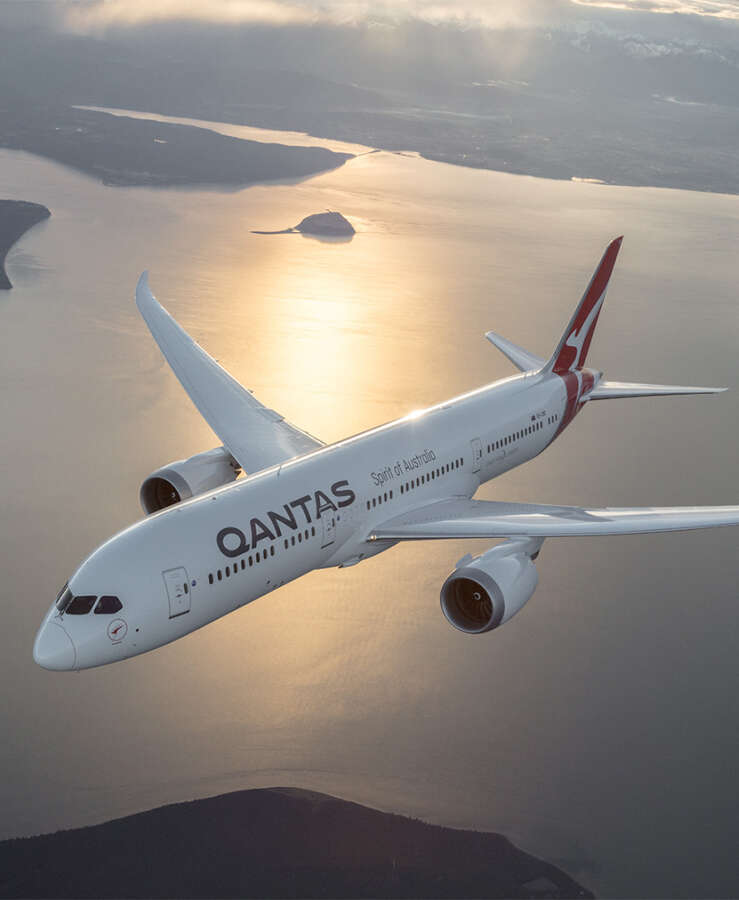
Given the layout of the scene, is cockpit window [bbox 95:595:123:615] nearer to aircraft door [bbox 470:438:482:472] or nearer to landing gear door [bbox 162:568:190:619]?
landing gear door [bbox 162:568:190:619]

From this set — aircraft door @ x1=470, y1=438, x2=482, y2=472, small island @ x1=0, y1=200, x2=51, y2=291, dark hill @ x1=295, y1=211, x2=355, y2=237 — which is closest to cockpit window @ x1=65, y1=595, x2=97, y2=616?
aircraft door @ x1=470, y1=438, x2=482, y2=472

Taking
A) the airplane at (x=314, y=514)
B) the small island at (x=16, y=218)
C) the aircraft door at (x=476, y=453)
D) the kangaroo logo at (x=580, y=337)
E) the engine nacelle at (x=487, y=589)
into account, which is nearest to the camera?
the airplane at (x=314, y=514)

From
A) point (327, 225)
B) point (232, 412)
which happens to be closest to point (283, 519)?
point (232, 412)

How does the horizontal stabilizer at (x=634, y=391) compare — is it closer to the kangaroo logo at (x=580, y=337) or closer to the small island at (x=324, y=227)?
the kangaroo logo at (x=580, y=337)

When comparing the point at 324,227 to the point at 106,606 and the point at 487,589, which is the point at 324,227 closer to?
the point at 487,589

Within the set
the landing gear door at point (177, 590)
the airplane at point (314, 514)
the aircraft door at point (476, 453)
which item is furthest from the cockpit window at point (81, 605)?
the aircraft door at point (476, 453)

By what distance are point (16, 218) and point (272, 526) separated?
128 meters

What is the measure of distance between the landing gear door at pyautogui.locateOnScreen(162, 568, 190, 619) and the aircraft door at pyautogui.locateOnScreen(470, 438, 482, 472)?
16.0m

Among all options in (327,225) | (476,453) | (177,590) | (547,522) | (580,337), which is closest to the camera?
(177,590)

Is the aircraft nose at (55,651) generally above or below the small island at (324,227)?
below

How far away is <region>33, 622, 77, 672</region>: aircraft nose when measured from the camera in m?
27.9

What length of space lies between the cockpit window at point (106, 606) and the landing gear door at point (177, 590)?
162 centimetres

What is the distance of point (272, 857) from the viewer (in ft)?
130

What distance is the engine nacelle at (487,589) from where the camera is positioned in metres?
34.1
